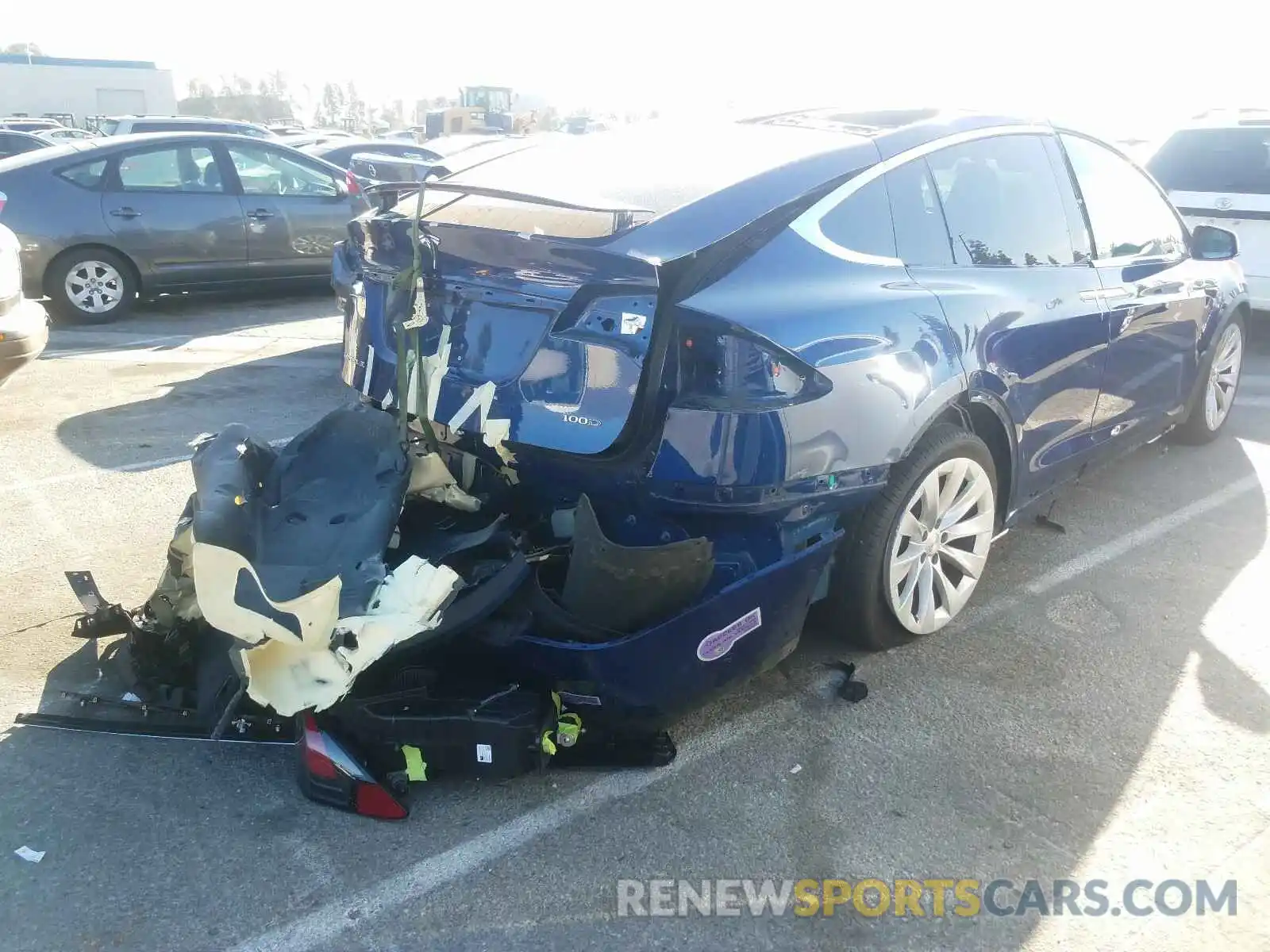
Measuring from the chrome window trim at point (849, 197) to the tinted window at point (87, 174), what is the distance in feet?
25.5

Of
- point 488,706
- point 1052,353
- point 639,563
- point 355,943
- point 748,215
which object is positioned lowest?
point 355,943

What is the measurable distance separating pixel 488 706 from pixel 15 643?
1.87 m

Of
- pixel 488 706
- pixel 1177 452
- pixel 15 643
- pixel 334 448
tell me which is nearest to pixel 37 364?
pixel 15 643

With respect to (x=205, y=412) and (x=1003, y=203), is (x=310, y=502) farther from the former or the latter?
(x=205, y=412)

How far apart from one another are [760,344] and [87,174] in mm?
8069

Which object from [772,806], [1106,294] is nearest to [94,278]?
[1106,294]

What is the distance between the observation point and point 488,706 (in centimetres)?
269

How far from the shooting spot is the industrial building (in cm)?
6812

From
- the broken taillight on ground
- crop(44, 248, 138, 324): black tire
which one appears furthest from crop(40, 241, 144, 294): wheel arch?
the broken taillight on ground

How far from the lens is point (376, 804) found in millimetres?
2695

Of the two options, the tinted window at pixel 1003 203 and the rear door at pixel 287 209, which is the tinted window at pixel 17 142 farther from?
the tinted window at pixel 1003 203

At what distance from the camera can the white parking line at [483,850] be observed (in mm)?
2328

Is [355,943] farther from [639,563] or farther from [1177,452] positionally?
[1177,452]

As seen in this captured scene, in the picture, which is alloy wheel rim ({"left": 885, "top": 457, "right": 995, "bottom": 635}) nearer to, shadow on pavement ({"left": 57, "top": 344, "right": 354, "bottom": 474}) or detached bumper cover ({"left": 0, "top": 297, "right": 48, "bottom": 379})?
shadow on pavement ({"left": 57, "top": 344, "right": 354, "bottom": 474})
